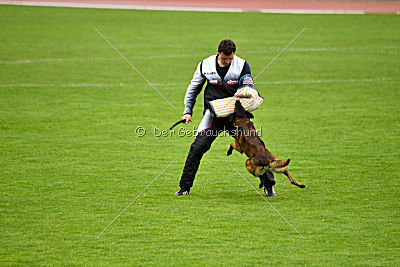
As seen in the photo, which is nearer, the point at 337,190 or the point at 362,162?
the point at 337,190

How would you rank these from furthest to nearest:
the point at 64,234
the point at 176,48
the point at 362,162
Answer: the point at 176,48 < the point at 362,162 < the point at 64,234

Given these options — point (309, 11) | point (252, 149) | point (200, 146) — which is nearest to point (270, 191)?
point (252, 149)

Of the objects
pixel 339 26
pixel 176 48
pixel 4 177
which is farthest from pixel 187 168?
pixel 339 26

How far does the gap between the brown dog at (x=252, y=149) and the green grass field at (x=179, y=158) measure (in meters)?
0.55

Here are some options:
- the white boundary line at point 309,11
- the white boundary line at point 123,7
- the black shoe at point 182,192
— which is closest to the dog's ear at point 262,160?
the black shoe at point 182,192

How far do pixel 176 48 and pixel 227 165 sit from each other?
12.8 m

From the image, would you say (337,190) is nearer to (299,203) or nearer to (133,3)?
(299,203)

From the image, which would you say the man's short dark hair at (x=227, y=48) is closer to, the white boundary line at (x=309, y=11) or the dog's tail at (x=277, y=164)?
the dog's tail at (x=277, y=164)

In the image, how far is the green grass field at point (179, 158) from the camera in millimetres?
6676

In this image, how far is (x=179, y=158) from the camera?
34.7 feet

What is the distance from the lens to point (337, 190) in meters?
8.58

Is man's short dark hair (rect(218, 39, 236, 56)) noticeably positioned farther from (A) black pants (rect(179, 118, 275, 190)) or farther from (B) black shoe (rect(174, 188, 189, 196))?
(B) black shoe (rect(174, 188, 189, 196))

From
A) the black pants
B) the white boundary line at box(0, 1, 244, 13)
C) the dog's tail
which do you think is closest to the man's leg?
the black pants

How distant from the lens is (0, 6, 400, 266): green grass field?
21.9 feet
